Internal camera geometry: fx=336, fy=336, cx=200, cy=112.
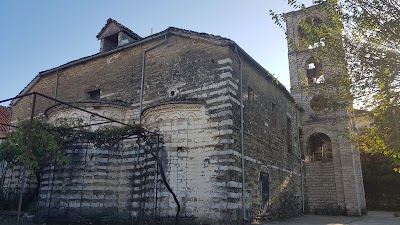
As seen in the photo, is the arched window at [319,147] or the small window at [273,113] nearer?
the small window at [273,113]

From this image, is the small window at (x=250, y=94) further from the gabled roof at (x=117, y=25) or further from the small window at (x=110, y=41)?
the small window at (x=110, y=41)

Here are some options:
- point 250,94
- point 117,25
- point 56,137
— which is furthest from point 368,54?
point 117,25

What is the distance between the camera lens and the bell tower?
16.9 meters

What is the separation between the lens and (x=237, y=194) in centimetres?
1045

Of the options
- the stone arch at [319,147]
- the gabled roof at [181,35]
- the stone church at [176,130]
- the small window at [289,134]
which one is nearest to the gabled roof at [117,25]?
the stone church at [176,130]

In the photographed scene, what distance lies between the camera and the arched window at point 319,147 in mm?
18688

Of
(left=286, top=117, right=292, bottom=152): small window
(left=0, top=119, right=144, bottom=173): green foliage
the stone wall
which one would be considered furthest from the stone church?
(left=286, top=117, right=292, bottom=152): small window

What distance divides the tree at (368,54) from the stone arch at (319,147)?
9.61 meters

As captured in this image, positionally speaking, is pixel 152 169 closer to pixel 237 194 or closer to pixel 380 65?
pixel 237 194

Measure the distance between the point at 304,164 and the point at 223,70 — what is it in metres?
9.69

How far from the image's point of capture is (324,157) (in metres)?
18.9

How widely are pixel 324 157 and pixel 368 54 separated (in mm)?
11970

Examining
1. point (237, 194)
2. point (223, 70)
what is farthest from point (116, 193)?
point (223, 70)

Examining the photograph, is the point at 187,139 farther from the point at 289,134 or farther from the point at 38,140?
the point at 289,134
